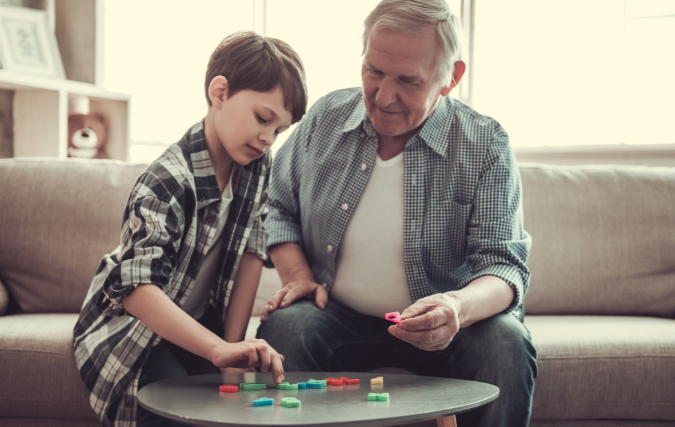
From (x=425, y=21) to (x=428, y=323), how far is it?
2.27ft

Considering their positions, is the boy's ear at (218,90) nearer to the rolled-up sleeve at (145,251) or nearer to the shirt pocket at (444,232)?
the rolled-up sleeve at (145,251)

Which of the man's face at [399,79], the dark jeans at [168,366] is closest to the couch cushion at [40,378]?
the dark jeans at [168,366]

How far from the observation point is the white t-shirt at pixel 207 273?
1290 mm

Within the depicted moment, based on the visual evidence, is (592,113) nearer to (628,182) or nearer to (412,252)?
(628,182)

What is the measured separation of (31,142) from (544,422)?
2.42m

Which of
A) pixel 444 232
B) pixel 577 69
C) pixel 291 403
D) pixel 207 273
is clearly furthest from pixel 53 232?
pixel 577 69

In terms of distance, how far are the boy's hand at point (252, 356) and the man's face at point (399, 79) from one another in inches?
26.0

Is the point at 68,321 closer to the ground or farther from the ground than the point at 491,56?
closer to the ground

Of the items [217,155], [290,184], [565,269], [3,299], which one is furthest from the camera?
[565,269]

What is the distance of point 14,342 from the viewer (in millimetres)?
1400

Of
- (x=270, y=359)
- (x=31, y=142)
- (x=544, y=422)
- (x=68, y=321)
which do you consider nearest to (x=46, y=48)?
(x=31, y=142)

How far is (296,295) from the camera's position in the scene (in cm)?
139

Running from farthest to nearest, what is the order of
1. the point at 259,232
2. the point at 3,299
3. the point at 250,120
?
the point at 3,299, the point at 259,232, the point at 250,120

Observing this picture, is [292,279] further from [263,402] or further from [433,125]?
[263,402]
